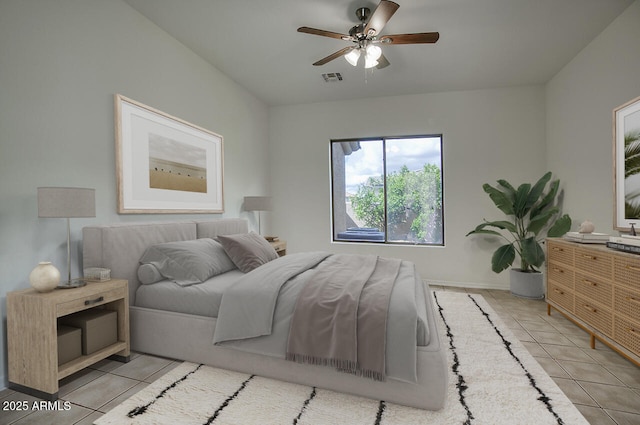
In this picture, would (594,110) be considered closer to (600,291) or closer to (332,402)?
(600,291)

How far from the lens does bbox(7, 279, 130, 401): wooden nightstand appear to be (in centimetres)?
172

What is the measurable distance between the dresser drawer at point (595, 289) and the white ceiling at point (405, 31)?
234cm

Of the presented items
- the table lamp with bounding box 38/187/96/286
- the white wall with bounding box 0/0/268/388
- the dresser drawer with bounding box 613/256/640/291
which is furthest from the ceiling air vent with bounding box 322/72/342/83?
the dresser drawer with bounding box 613/256/640/291

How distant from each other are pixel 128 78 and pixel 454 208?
4383 millimetres

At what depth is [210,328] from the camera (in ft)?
6.92

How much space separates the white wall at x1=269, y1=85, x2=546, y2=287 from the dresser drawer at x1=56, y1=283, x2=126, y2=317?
327cm

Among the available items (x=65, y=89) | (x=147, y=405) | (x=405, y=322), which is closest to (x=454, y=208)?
(x=405, y=322)

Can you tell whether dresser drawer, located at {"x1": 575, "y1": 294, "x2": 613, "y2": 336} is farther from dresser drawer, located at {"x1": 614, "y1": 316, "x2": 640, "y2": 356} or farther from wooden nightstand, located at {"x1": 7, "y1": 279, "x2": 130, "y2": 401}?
wooden nightstand, located at {"x1": 7, "y1": 279, "x2": 130, "y2": 401}

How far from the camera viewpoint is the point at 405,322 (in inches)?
65.9

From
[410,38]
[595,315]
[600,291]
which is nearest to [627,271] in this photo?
[600,291]

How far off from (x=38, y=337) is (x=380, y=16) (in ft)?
10.1

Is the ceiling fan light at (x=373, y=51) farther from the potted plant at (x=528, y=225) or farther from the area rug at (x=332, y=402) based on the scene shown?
the area rug at (x=332, y=402)

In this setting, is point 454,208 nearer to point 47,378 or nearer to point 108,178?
point 108,178

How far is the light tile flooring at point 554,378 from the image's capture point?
1.64m
